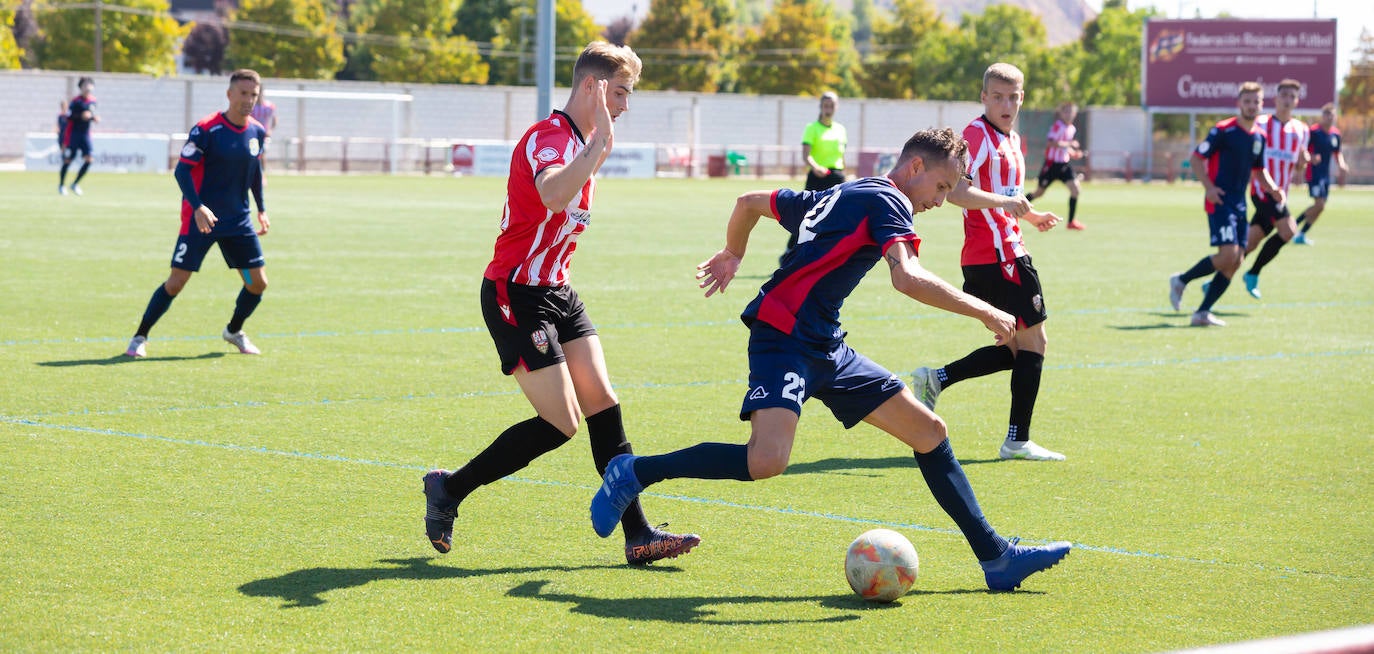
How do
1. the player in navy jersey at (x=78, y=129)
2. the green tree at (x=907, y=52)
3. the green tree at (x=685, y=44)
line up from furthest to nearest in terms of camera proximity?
the green tree at (x=907, y=52), the green tree at (x=685, y=44), the player in navy jersey at (x=78, y=129)

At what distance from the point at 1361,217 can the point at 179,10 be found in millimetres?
116880

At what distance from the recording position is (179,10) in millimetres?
133000

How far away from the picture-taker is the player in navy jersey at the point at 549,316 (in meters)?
5.56

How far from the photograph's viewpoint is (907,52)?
96.8 metres

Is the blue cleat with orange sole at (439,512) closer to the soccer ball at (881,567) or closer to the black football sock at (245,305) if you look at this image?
the soccer ball at (881,567)

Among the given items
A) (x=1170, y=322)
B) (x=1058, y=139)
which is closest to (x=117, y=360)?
(x=1170, y=322)

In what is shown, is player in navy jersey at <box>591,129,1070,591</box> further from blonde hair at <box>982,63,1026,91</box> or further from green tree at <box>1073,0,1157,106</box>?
green tree at <box>1073,0,1157,106</box>

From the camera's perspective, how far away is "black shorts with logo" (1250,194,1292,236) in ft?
49.5

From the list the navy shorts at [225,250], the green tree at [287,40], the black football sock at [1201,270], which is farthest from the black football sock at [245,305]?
the green tree at [287,40]

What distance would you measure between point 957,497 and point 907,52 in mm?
93946

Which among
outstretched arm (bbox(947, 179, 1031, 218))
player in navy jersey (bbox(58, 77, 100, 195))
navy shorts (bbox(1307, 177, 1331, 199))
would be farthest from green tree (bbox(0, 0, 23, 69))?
outstretched arm (bbox(947, 179, 1031, 218))

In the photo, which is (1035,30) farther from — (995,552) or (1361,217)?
(995,552)

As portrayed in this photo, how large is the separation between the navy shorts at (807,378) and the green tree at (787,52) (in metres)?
80.5

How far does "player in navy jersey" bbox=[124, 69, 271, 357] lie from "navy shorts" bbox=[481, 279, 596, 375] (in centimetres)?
526
